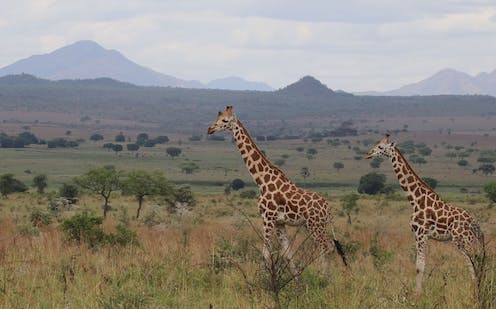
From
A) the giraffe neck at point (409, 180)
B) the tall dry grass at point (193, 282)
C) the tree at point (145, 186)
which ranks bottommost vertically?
the tree at point (145, 186)

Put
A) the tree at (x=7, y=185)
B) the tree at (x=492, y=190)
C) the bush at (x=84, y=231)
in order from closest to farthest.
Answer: the bush at (x=84, y=231)
the tree at (x=492, y=190)
the tree at (x=7, y=185)

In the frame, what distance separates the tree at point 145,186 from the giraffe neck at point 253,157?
1198 inches

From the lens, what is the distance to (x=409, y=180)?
10.4m

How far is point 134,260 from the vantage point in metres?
10.5

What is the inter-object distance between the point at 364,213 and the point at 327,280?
3149 cm

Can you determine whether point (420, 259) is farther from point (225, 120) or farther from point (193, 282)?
Result: point (225, 120)

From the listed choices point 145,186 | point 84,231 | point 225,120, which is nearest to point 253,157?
point 225,120

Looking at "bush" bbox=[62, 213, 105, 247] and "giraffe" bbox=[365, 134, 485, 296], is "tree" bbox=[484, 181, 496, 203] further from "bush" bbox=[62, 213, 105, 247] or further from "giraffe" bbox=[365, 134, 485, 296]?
"giraffe" bbox=[365, 134, 485, 296]

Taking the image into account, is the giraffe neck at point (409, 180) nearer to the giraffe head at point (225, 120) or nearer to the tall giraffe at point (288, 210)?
the tall giraffe at point (288, 210)

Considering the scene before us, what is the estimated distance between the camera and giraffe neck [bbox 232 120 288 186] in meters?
11.1

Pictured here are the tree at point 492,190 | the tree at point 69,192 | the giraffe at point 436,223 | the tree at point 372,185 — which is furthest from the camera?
the tree at point 372,185

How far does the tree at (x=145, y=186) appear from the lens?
4169 cm

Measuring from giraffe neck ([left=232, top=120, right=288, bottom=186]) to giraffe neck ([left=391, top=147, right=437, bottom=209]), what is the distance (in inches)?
65.9

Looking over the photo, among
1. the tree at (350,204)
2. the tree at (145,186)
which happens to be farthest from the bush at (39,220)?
the tree at (350,204)
